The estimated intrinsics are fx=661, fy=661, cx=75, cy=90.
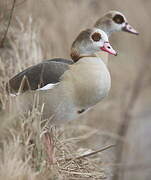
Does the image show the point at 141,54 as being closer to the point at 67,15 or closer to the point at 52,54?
the point at 67,15

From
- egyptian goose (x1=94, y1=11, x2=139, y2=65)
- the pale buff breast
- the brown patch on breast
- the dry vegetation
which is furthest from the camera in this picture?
egyptian goose (x1=94, y1=11, x2=139, y2=65)

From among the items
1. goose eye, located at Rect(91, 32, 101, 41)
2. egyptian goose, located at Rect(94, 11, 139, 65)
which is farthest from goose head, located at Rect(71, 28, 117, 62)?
egyptian goose, located at Rect(94, 11, 139, 65)

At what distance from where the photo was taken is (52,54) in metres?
4.33

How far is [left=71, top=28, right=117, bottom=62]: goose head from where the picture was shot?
289 centimetres

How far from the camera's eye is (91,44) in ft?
9.57

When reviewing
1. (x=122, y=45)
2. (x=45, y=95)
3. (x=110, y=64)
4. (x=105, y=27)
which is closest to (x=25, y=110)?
(x=45, y=95)

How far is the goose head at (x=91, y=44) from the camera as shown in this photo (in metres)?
2.89

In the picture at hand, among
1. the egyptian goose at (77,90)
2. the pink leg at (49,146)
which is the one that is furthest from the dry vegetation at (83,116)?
the egyptian goose at (77,90)

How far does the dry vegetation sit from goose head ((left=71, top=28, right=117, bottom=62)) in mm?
390

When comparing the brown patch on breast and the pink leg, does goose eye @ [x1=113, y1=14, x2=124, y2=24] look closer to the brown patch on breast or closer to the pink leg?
the brown patch on breast

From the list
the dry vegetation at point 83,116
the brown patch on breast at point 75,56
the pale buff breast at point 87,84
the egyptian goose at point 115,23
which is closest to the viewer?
the dry vegetation at point 83,116

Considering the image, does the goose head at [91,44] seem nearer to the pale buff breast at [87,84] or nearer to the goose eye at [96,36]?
the goose eye at [96,36]

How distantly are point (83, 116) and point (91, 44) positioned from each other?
149cm

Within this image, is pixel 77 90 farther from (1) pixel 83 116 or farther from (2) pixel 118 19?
(1) pixel 83 116
